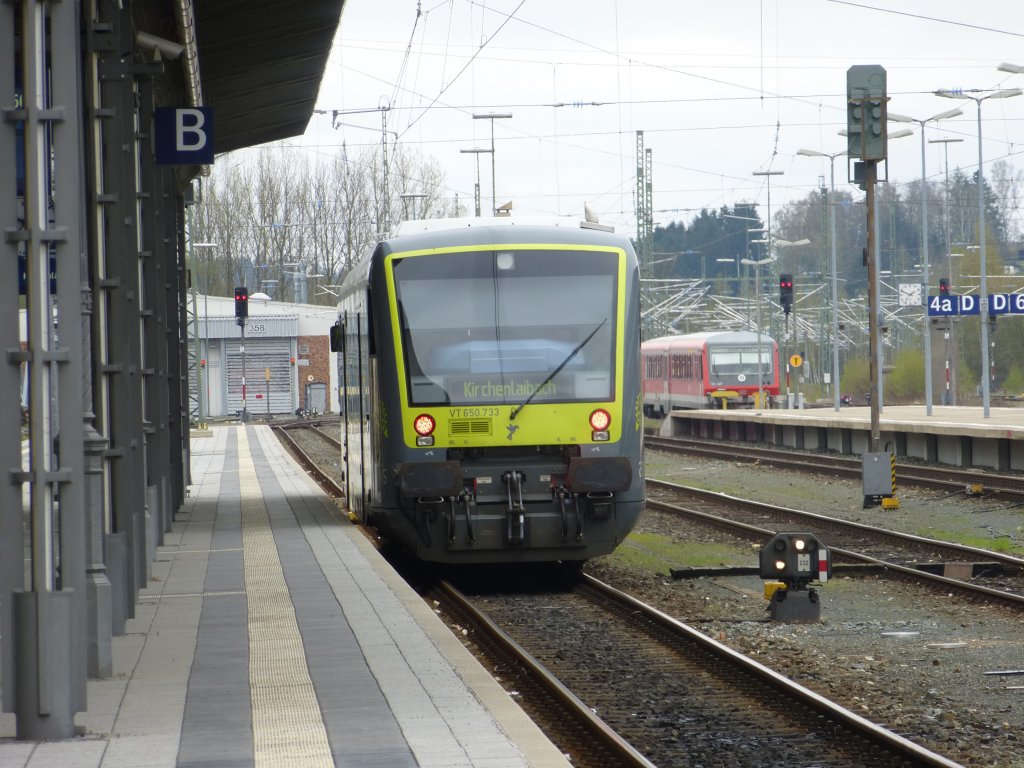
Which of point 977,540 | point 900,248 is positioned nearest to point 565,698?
point 977,540

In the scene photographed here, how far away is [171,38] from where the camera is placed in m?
16.1

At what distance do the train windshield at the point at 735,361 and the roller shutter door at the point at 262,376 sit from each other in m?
27.9

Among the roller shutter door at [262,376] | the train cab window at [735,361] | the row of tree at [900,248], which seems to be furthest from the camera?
the roller shutter door at [262,376]

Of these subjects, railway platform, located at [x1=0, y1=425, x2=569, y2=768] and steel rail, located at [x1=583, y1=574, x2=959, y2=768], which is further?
steel rail, located at [x1=583, y1=574, x2=959, y2=768]

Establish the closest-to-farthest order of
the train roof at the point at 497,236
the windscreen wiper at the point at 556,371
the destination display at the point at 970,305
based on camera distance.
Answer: the windscreen wiper at the point at 556,371 < the train roof at the point at 497,236 < the destination display at the point at 970,305

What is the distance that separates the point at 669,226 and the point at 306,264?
68085 millimetres

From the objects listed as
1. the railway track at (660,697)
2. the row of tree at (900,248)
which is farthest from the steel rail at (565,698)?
the row of tree at (900,248)

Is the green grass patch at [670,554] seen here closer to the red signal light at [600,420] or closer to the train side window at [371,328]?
the red signal light at [600,420]

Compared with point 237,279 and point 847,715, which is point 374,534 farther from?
point 237,279

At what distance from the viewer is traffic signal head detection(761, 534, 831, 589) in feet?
37.7

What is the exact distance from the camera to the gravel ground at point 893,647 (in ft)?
25.8

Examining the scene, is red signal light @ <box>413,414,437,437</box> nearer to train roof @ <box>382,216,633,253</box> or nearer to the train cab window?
train roof @ <box>382,216,633,253</box>

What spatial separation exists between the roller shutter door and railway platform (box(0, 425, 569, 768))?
6069 centimetres

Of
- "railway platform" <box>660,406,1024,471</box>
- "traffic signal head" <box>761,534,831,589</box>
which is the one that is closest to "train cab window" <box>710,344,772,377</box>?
"railway platform" <box>660,406,1024,471</box>
